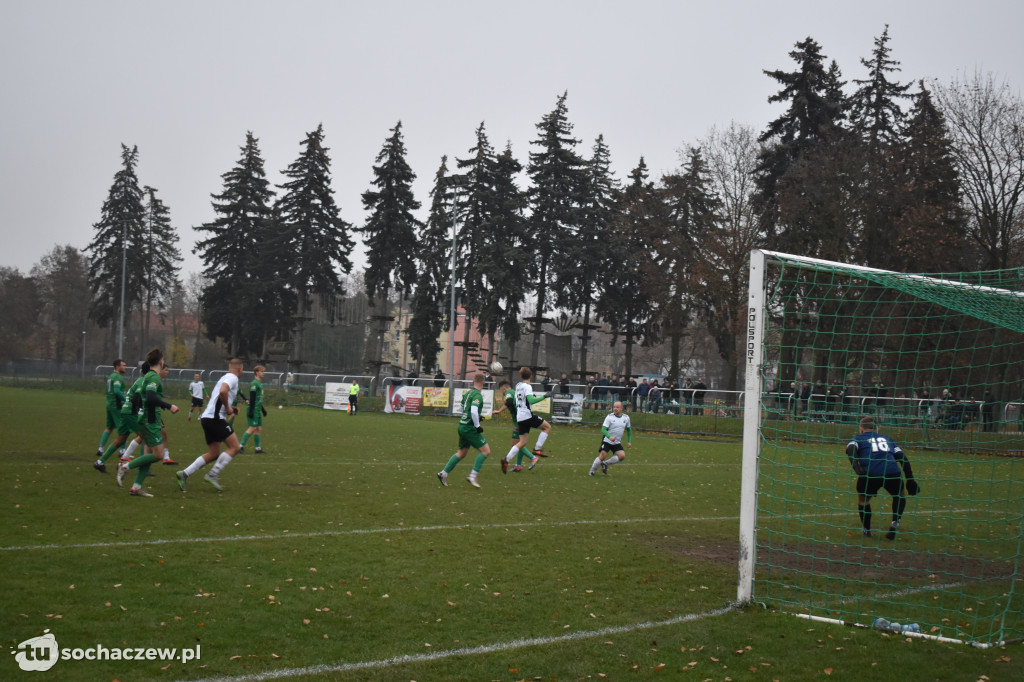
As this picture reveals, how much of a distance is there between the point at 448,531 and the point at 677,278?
3693 cm

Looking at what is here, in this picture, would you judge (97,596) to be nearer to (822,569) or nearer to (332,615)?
(332,615)

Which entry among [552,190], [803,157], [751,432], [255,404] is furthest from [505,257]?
[751,432]

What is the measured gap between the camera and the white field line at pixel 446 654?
5.30 meters

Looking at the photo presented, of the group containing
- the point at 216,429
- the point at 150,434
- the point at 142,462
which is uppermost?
the point at 216,429

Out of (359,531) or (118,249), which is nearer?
(359,531)

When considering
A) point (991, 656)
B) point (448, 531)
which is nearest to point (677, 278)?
point (448, 531)

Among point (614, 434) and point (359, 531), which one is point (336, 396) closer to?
→ point (614, 434)

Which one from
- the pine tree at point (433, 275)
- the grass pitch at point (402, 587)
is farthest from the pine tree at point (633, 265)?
the grass pitch at point (402, 587)

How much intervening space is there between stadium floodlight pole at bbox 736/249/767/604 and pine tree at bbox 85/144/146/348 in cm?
6818

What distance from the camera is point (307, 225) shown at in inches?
2343

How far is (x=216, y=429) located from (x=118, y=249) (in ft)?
205

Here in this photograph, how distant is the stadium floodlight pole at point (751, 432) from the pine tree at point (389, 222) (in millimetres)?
50617

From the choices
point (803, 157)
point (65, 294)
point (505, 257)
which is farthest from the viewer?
point (65, 294)

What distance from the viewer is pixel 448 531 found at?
10359 mm
